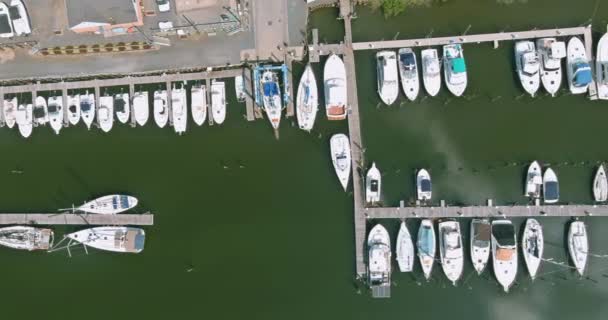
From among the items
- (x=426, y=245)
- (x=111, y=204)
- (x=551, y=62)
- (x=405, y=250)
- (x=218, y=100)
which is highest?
(x=551, y=62)

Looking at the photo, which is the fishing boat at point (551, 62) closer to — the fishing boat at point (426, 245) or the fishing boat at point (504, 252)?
the fishing boat at point (504, 252)

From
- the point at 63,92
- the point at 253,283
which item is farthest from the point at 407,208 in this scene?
the point at 63,92

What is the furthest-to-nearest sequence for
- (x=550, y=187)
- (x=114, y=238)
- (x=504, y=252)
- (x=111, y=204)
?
1. (x=111, y=204)
2. (x=114, y=238)
3. (x=550, y=187)
4. (x=504, y=252)

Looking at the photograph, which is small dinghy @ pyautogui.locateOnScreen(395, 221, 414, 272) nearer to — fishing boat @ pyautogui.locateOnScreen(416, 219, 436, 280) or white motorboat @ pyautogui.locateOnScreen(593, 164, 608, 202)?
fishing boat @ pyautogui.locateOnScreen(416, 219, 436, 280)

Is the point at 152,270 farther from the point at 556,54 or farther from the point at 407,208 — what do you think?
the point at 556,54

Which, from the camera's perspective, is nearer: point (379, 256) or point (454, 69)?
point (454, 69)

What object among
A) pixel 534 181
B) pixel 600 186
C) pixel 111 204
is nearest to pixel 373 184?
pixel 534 181

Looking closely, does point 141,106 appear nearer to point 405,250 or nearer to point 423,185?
point 423,185
